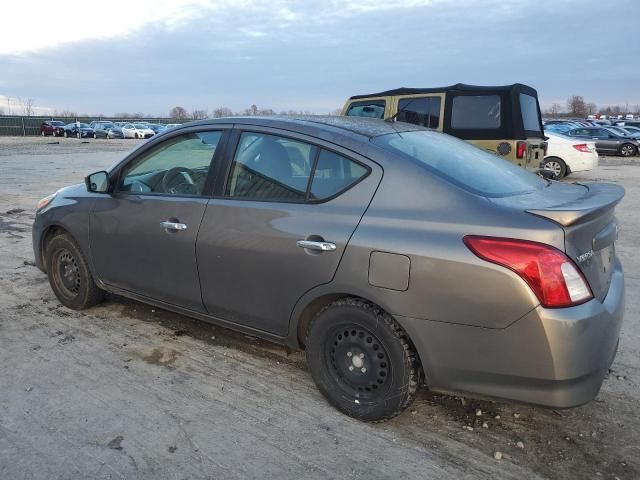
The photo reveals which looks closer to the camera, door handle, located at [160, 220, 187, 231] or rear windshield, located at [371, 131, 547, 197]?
rear windshield, located at [371, 131, 547, 197]

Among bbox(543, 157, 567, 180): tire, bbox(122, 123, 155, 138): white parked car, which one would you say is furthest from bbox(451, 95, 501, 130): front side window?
bbox(122, 123, 155, 138): white parked car

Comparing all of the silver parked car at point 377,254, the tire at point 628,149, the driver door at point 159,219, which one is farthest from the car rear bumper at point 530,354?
the tire at point 628,149

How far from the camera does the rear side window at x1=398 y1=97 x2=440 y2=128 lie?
9367 mm

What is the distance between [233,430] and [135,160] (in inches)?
86.4

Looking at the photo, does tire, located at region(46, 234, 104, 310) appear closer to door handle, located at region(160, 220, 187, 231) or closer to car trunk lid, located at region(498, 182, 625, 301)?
door handle, located at region(160, 220, 187, 231)

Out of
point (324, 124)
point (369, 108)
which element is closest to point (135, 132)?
point (369, 108)

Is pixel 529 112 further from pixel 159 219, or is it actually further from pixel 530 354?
pixel 530 354

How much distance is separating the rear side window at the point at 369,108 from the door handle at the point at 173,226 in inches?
266

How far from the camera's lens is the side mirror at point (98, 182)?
411 cm

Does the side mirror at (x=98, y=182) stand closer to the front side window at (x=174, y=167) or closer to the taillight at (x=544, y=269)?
the front side window at (x=174, y=167)

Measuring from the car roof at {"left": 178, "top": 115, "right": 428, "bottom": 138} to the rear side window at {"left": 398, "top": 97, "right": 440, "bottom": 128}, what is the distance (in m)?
5.92

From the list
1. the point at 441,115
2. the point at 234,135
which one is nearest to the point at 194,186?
the point at 234,135

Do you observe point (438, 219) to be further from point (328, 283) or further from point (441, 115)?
point (441, 115)

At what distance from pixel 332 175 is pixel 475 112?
6.92m
